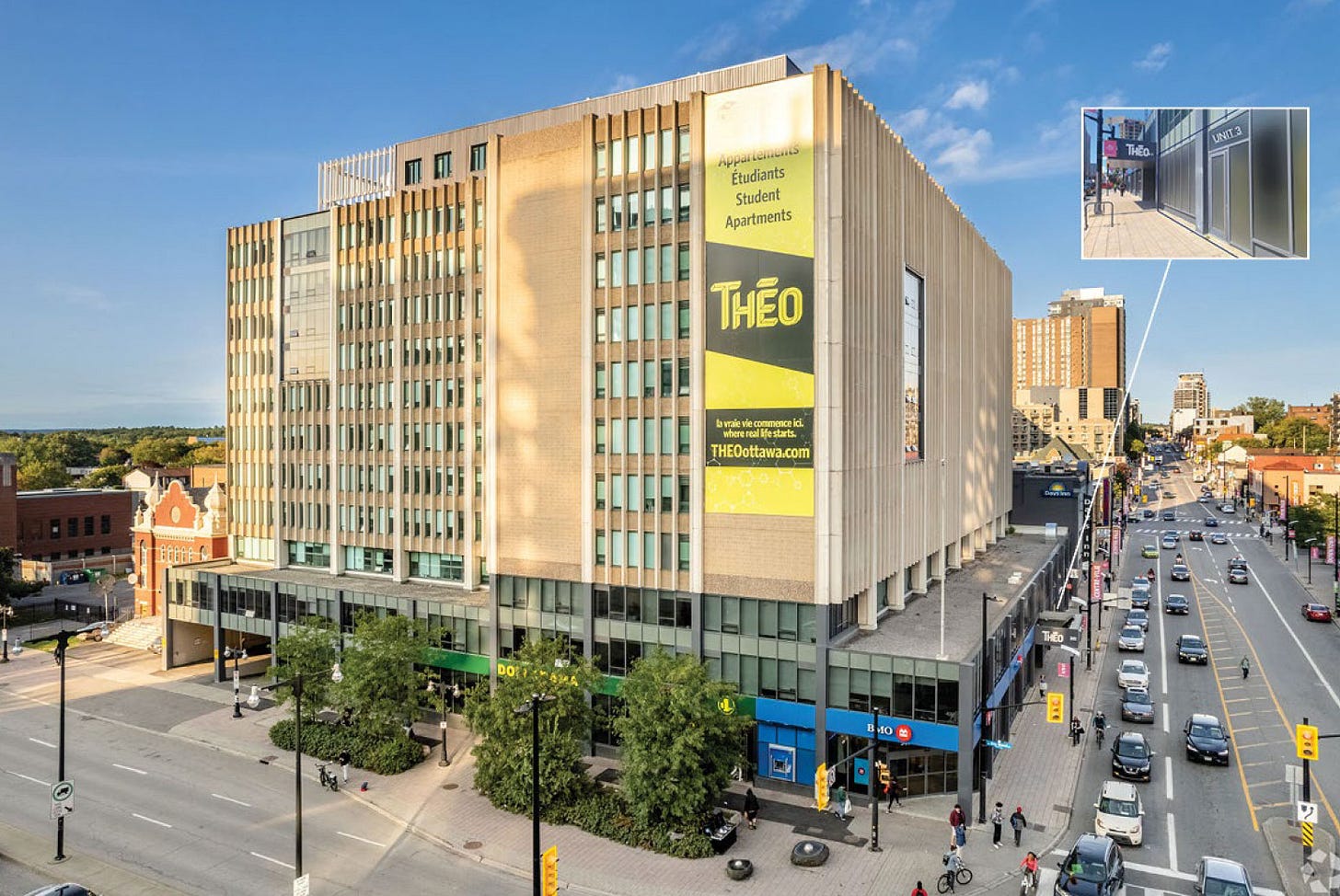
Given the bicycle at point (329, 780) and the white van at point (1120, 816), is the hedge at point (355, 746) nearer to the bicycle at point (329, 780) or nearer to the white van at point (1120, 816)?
the bicycle at point (329, 780)

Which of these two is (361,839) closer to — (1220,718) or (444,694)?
(444,694)

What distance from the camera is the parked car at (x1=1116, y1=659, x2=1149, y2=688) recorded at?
47250 mm

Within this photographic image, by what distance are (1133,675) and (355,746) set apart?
143ft

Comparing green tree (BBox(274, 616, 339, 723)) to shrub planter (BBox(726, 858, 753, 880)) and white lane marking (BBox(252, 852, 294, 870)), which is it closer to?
white lane marking (BBox(252, 852, 294, 870))

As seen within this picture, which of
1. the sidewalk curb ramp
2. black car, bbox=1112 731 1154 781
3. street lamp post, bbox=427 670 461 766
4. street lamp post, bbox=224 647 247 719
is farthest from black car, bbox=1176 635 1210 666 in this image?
street lamp post, bbox=224 647 247 719

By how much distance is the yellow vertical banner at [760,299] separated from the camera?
37.2 meters

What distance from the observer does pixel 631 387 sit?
1619 inches

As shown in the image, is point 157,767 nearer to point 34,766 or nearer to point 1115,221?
point 34,766

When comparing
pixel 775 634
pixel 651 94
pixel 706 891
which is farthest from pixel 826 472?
pixel 651 94

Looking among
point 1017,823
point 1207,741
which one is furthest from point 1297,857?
point 1207,741

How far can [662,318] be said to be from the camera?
1585 inches

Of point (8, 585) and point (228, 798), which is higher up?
point (8, 585)

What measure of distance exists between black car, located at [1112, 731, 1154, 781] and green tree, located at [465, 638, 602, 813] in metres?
23.7

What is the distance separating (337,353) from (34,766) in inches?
1175
